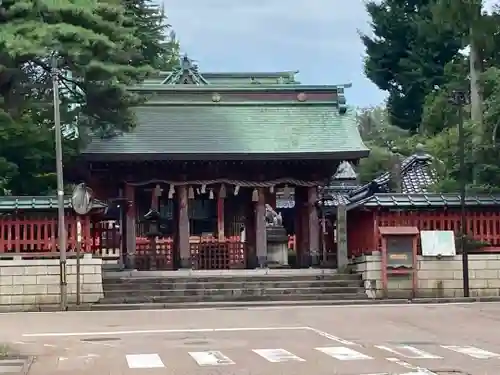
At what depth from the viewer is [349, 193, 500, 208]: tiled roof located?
88.0 feet

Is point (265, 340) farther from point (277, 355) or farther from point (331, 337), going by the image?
point (277, 355)

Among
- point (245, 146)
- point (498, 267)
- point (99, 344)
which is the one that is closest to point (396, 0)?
point (245, 146)

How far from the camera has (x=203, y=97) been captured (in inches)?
1273

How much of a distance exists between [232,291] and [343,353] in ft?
44.6

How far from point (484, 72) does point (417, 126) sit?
16257 millimetres

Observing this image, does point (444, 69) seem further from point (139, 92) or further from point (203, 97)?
point (139, 92)

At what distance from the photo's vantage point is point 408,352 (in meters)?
13.4

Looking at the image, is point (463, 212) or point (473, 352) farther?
point (463, 212)

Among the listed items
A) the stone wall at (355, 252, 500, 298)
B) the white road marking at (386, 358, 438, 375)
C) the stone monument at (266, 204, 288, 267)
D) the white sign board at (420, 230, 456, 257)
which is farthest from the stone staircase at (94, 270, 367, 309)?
the white road marking at (386, 358, 438, 375)

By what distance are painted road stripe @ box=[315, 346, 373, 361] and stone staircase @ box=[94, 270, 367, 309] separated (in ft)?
38.2

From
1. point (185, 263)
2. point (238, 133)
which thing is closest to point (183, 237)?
point (185, 263)

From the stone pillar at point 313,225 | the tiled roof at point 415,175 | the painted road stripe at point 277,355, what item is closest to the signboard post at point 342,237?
the stone pillar at point 313,225

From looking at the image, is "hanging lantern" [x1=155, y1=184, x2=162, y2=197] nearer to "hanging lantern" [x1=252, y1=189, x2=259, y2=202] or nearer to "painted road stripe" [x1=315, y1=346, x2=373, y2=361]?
"hanging lantern" [x1=252, y1=189, x2=259, y2=202]

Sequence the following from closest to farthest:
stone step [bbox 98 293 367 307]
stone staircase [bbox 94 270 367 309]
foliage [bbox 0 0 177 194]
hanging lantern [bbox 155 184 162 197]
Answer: foliage [bbox 0 0 177 194] → stone step [bbox 98 293 367 307] → stone staircase [bbox 94 270 367 309] → hanging lantern [bbox 155 184 162 197]
